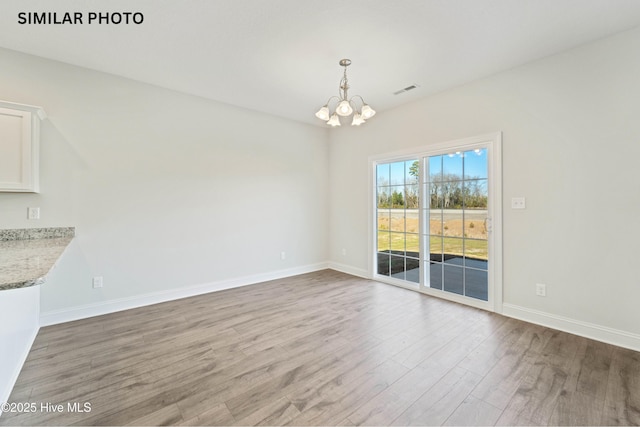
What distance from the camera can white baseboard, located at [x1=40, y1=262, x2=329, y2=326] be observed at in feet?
9.55

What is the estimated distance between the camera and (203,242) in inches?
153

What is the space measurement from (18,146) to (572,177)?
5.44 m

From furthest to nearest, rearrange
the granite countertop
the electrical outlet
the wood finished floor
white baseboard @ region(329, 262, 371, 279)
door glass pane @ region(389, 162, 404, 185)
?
white baseboard @ region(329, 262, 371, 279) → door glass pane @ region(389, 162, 404, 185) → the electrical outlet → the wood finished floor → the granite countertop

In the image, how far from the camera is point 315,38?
8.18 feet

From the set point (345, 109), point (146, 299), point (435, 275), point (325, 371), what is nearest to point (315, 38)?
point (345, 109)

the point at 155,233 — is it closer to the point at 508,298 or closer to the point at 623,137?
the point at 508,298

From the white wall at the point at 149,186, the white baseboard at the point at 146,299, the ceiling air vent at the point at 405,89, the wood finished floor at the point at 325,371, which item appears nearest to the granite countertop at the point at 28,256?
the white wall at the point at 149,186

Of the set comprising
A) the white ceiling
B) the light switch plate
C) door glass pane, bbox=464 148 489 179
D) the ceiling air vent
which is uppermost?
the ceiling air vent

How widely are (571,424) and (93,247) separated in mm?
4481

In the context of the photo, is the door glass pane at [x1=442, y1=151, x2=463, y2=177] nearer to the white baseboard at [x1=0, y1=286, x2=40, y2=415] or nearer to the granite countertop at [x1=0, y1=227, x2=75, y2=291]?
the granite countertop at [x1=0, y1=227, x2=75, y2=291]

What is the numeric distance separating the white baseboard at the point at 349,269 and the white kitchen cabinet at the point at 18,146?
432cm

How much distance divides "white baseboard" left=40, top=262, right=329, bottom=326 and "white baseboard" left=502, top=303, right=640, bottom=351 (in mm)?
3304

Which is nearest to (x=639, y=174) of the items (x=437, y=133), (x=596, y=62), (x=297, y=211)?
(x=596, y=62)

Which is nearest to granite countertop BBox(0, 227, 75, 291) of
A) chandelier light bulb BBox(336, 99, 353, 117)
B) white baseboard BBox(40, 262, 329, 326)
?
white baseboard BBox(40, 262, 329, 326)
